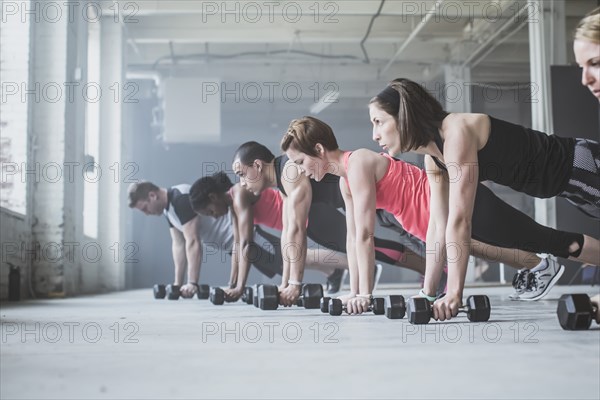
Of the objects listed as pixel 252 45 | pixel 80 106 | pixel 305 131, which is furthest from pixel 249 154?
pixel 252 45

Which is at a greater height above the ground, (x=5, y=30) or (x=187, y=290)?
(x=5, y=30)

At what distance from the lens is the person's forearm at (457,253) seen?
92.0 inches

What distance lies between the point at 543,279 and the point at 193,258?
2.63m

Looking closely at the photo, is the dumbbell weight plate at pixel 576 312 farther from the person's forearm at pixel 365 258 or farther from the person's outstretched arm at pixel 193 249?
the person's outstretched arm at pixel 193 249

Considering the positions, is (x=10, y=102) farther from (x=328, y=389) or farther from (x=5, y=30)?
(x=328, y=389)

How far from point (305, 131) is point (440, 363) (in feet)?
6.30

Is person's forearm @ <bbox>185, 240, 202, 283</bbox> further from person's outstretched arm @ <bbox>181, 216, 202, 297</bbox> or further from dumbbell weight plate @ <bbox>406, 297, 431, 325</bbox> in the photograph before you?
dumbbell weight plate @ <bbox>406, 297, 431, 325</bbox>

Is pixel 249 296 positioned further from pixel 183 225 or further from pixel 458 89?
pixel 458 89

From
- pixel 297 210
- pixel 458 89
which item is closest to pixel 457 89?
pixel 458 89

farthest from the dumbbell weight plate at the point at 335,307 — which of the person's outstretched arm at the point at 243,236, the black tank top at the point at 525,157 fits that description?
the person's outstretched arm at the point at 243,236

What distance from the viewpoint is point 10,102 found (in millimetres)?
5398

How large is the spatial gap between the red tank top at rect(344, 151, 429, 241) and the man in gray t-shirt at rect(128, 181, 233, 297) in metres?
2.19

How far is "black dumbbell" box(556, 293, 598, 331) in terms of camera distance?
204cm

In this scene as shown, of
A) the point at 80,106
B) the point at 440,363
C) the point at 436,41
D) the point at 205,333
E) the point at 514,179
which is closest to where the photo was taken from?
the point at 440,363
